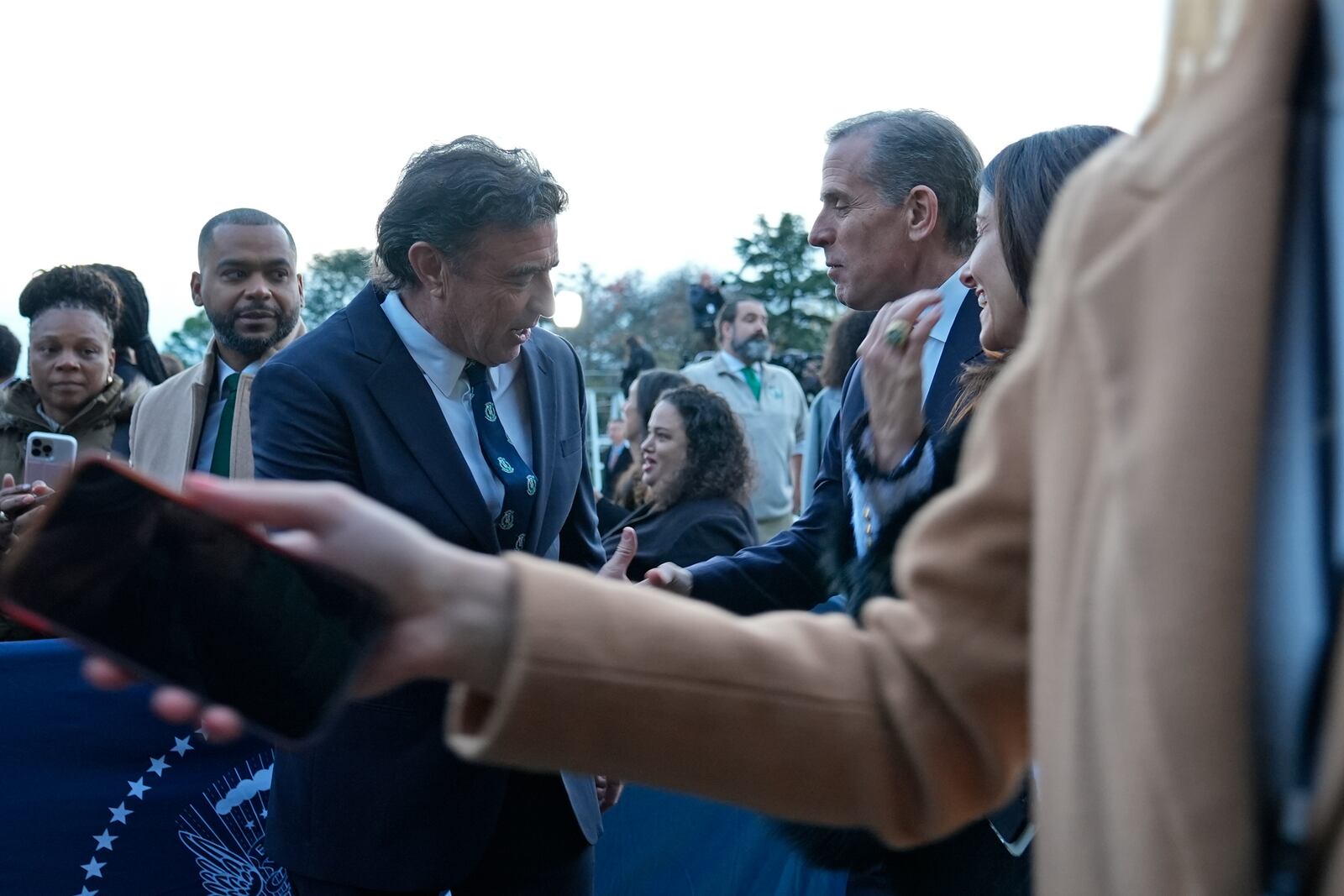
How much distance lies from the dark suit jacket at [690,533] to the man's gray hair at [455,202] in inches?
71.6

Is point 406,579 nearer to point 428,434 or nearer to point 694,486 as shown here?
point 428,434

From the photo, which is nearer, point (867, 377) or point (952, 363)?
point (867, 377)

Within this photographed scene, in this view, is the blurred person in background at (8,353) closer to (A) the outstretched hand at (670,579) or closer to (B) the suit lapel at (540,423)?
(B) the suit lapel at (540,423)

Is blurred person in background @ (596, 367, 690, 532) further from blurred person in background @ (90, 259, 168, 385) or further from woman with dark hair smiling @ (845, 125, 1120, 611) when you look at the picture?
woman with dark hair smiling @ (845, 125, 1120, 611)

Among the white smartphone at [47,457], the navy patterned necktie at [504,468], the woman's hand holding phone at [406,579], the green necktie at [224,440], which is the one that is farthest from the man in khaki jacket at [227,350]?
the woman's hand holding phone at [406,579]

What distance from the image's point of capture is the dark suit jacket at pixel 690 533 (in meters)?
4.76

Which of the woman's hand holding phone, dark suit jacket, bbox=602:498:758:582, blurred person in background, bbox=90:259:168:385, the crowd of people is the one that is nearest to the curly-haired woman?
dark suit jacket, bbox=602:498:758:582

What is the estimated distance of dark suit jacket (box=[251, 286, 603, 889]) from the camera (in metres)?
2.75

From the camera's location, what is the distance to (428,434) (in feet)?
9.30

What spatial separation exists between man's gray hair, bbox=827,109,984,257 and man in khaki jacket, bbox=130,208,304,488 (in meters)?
2.06

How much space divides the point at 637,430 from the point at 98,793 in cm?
385

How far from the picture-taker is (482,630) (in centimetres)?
106

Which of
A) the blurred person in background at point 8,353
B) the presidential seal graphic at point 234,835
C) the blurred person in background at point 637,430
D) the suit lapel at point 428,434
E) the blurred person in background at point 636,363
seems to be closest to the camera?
the suit lapel at point 428,434

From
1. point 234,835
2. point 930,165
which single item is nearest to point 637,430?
point 930,165
